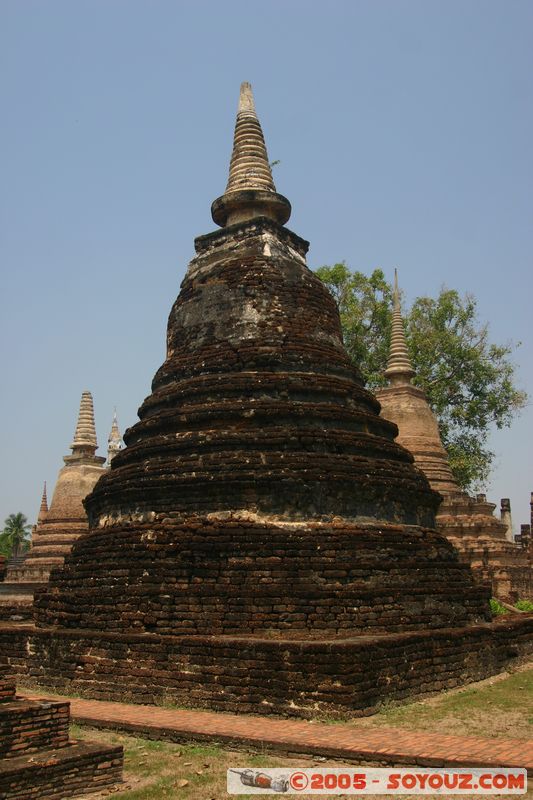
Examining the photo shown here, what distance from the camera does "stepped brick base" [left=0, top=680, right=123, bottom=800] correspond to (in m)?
5.50

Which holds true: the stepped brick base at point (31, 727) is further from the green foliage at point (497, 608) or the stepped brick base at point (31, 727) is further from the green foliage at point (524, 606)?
the green foliage at point (524, 606)

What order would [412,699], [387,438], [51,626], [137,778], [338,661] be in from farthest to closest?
1. [387,438]
2. [51,626]
3. [412,699]
4. [338,661]
5. [137,778]

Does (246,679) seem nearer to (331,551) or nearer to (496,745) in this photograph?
(331,551)

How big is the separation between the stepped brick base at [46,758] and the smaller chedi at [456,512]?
15.8 metres

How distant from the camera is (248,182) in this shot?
15.2m

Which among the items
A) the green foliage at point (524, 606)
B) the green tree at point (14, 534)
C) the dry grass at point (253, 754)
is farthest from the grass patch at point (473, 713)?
the green tree at point (14, 534)

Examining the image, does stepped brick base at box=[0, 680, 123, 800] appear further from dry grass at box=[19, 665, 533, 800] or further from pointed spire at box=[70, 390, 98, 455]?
pointed spire at box=[70, 390, 98, 455]

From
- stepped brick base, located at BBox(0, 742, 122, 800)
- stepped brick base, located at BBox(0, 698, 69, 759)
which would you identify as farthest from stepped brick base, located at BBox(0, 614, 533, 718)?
stepped brick base, located at BBox(0, 698, 69, 759)

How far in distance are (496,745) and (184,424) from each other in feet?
21.2

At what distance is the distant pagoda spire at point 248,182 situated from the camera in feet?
48.2

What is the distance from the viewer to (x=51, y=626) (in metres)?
10.8

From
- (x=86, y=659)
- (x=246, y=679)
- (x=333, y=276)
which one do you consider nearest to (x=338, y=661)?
(x=246, y=679)

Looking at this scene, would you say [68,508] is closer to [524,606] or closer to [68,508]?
[68,508]

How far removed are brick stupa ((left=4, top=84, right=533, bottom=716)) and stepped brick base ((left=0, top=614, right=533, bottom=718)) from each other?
21 millimetres
